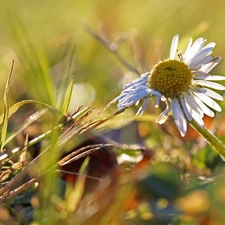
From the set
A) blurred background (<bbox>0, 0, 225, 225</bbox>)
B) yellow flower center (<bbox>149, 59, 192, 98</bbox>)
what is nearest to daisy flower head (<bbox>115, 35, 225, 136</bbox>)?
yellow flower center (<bbox>149, 59, 192, 98</bbox>)

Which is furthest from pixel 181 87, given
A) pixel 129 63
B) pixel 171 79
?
pixel 129 63

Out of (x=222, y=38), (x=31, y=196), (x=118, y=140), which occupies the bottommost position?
(x=222, y=38)

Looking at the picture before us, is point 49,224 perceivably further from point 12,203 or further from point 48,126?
point 48,126

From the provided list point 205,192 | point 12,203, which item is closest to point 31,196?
point 12,203

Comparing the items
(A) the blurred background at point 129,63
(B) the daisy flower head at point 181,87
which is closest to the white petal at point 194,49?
(B) the daisy flower head at point 181,87

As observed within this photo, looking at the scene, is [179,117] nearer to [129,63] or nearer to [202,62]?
[202,62]

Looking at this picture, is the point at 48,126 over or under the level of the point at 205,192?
over
